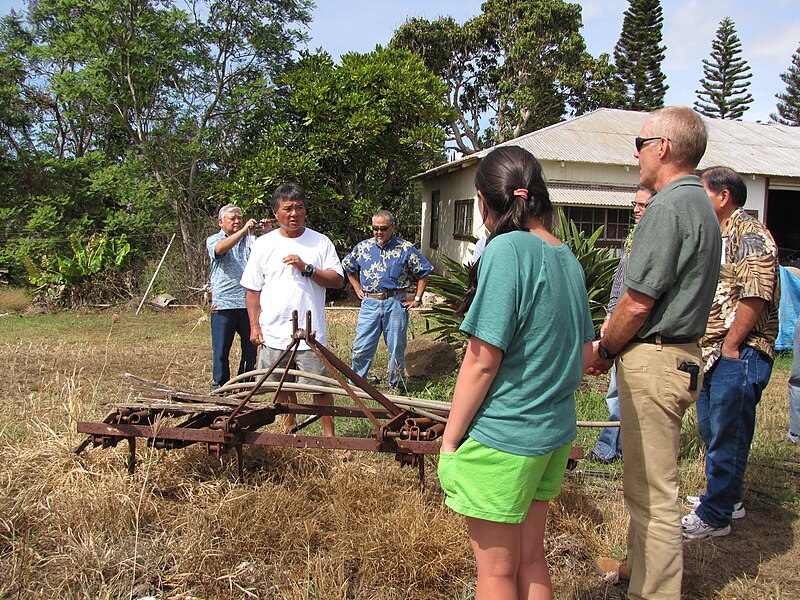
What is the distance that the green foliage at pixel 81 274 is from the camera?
1326cm

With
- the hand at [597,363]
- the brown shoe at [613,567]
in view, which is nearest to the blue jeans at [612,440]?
the brown shoe at [613,567]

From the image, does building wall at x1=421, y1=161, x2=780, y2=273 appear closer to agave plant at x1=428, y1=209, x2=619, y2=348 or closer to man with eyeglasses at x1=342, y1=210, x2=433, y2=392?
agave plant at x1=428, y1=209, x2=619, y2=348

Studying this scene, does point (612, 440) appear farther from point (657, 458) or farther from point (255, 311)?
point (255, 311)

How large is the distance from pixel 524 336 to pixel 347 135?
1299 cm

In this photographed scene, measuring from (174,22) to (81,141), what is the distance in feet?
16.1

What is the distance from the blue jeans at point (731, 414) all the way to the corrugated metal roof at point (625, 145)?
33.8 ft

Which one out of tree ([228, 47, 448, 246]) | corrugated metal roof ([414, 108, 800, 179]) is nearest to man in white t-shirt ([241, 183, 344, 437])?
tree ([228, 47, 448, 246])

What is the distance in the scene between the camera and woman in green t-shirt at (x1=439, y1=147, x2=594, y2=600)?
208cm

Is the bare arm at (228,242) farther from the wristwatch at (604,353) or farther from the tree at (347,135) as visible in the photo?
the tree at (347,135)

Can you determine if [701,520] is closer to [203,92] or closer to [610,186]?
[610,186]

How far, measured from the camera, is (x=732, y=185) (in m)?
3.48

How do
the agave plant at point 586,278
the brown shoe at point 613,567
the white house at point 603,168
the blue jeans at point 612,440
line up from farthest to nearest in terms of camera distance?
the white house at point 603,168, the agave plant at point 586,278, the blue jeans at point 612,440, the brown shoe at point 613,567

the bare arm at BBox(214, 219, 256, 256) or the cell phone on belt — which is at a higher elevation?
the bare arm at BBox(214, 219, 256, 256)

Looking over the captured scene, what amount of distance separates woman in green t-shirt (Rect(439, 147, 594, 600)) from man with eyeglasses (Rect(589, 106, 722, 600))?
497 mm
